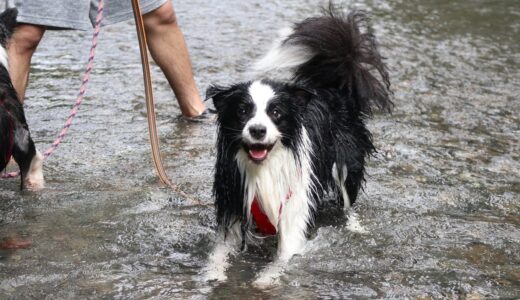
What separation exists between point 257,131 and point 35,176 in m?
1.83

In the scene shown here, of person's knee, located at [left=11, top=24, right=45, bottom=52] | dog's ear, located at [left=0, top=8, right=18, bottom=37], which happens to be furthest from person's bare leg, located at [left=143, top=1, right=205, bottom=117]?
dog's ear, located at [left=0, top=8, right=18, bottom=37]

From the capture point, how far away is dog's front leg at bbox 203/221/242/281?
3.79 m

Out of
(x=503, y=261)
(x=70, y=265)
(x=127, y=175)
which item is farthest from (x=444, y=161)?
(x=70, y=265)

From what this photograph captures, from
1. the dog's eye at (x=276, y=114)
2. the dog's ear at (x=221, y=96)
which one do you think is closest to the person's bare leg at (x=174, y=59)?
the dog's ear at (x=221, y=96)

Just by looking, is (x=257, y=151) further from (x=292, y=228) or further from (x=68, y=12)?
(x=68, y=12)

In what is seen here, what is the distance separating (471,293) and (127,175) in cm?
249

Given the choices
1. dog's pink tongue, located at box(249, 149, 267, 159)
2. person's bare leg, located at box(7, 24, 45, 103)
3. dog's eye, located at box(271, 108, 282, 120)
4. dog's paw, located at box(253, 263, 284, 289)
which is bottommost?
dog's paw, located at box(253, 263, 284, 289)

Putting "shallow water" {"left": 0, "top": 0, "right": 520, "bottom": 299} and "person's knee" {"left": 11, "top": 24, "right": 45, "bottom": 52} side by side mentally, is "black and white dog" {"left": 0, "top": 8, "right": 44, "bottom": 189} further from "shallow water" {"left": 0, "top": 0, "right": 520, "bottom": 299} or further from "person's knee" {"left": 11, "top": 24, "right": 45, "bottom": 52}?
"person's knee" {"left": 11, "top": 24, "right": 45, "bottom": 52}

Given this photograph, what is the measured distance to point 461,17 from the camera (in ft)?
33.2

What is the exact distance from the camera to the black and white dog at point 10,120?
4133 millimetres

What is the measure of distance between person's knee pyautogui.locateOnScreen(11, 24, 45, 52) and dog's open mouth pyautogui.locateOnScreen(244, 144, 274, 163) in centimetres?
229

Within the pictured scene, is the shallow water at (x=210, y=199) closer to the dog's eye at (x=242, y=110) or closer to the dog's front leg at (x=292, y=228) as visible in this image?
the dog's front leg at (x=292, y=228)

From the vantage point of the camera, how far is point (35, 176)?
477 cm

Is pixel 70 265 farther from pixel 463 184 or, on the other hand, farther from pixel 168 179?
pixel 463 184
